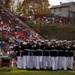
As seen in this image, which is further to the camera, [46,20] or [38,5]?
[38,5]

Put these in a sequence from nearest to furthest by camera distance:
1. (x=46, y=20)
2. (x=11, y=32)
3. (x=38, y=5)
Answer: (x=11, y=32) < (x=46, y=20) < (x=38, y=5)

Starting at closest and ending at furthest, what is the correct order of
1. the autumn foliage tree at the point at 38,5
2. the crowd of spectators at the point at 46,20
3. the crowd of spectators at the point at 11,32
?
the crowd of spectators at the point at 11,32 < the crowd of spectators at the point at 46,20 < the autumn foliage tree at the point at 38,5

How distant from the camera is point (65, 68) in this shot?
21.0m

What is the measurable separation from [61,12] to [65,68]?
206 ft

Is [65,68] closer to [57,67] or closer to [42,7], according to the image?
[57,67]

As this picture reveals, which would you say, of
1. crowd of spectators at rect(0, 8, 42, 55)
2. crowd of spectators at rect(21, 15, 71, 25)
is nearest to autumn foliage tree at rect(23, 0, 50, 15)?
crowd of spectators at rect(21, 15, 71, 25)

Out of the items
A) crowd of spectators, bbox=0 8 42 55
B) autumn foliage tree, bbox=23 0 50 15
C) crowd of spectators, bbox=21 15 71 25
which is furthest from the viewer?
autumn foliage tree, bbox=23 0 50 15

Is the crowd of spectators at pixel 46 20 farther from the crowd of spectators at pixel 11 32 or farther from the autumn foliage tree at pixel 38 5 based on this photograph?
the autumn foliage tree at pixel 38 5

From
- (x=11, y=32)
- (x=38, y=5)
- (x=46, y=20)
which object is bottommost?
(x=11, y=32)

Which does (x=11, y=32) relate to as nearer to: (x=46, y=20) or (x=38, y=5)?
(x=46, y=20)

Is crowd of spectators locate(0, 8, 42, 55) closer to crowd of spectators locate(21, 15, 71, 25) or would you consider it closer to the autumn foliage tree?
crowd of spectators locate(21, 15, 71, 25)

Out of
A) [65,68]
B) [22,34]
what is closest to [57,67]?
[65,68]

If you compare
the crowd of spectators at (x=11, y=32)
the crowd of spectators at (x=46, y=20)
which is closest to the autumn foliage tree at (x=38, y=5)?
the crowd of spectators at (x=46, y=20)

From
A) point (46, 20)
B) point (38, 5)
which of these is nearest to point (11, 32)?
point (46, 20)
